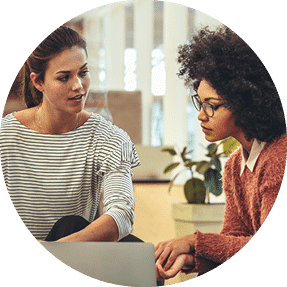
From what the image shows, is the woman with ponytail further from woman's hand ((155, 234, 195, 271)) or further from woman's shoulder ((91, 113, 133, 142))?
woman's hand ((155, 234, 195, 271))

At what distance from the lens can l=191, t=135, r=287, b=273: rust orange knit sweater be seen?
1454mm

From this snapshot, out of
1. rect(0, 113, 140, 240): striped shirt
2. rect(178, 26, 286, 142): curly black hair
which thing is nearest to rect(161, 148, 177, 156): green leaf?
rect(0, 113, 140, 240): striped shirt

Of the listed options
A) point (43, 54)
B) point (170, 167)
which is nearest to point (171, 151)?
point (170, 167)

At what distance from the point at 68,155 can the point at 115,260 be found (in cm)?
35

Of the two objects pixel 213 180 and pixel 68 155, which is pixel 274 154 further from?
pixel 68 155

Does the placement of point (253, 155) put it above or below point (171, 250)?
above

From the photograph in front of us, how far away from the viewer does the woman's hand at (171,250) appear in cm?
144

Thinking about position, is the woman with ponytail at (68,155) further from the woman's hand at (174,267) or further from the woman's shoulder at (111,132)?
the woman's hand at (174,267)

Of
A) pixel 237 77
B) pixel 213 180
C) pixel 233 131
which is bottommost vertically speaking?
pixel 213 180

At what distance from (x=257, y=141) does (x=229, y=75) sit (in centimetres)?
23

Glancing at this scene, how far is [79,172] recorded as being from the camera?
4.72 ft

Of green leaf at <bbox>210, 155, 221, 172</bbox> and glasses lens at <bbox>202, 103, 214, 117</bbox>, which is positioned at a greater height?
glasses lens at <bbox>202, 103, 214, 117</bbox>

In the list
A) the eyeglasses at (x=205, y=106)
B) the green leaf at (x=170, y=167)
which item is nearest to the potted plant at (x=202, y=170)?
the green leaf at (x=170, y=167)

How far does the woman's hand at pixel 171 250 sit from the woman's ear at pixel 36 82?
1.99ft
